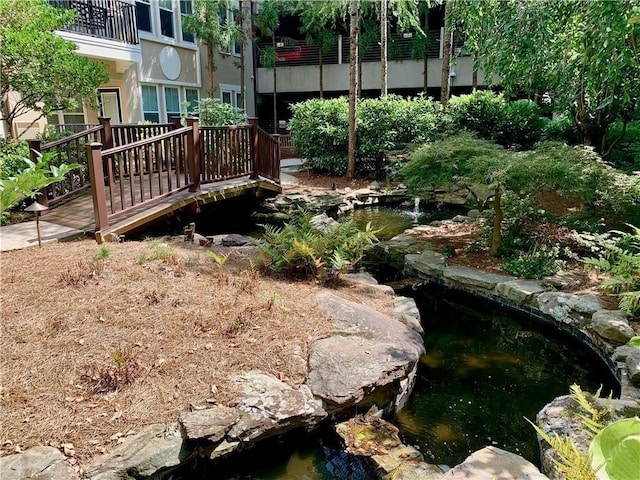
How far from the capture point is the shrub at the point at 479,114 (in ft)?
41.9

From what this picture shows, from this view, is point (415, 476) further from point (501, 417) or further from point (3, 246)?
point (3, 246)

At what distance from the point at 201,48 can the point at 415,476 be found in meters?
16.4

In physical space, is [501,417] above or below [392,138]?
below

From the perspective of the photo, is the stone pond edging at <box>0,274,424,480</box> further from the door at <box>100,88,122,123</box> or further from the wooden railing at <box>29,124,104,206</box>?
the door at <box>100,88,122,123</box>

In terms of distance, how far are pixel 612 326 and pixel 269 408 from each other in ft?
11.1

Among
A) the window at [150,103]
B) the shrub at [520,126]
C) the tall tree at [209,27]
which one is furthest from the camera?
the tall tree at [209,27]

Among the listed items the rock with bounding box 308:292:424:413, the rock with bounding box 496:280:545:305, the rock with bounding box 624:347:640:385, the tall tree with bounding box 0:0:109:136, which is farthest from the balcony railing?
the rock with bounding box 624:347:640:385

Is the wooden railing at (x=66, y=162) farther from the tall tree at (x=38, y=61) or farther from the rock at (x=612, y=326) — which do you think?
the rock at (x=612, y=326)

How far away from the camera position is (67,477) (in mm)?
2527

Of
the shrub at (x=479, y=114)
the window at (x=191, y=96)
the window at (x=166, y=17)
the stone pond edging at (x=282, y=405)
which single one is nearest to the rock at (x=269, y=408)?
the stone pond edging at (x=282, y=405)

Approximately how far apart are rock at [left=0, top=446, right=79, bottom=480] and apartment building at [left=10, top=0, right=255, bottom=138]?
9.08 meters

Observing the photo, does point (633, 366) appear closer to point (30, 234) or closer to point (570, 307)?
point (570, 307)

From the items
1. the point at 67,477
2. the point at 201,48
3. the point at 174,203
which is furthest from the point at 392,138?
the point at 67,477

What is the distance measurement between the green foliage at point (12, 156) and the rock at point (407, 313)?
5.33m
